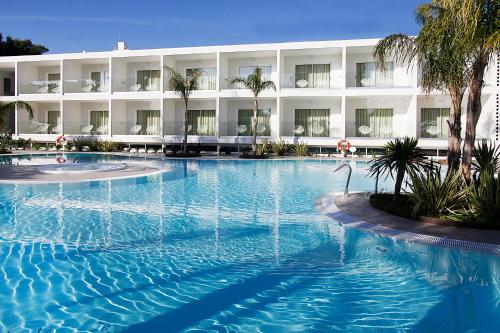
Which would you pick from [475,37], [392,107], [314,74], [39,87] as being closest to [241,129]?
[314,74]

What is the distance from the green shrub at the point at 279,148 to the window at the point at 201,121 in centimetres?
558

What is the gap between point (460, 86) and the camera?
1032 cm

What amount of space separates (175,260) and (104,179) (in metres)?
9.90

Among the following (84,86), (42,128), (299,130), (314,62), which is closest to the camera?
(299,130)

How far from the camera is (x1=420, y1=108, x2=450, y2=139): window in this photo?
88.8ft

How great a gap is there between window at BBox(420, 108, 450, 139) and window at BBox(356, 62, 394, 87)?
3135 mm

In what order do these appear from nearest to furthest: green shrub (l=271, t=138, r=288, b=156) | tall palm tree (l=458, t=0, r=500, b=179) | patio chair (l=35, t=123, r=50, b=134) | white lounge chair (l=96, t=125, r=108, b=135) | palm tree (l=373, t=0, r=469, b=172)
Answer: tall palm tree (l=458, t=0, r=500, b=179) < palm tree (l=373, t=0, r=469, b=172) < green shrub (l=271, t=138, r=288, b=156) < white lounge chair (l=96, t=125, r=108, b=135) < patio chair (l=35, t=123, r=50, b=134)

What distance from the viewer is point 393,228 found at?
8.28 meters

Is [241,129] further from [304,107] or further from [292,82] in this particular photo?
[304,107]

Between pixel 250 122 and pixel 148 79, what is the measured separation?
29.4 ft

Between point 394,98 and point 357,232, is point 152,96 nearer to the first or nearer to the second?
point 394,98

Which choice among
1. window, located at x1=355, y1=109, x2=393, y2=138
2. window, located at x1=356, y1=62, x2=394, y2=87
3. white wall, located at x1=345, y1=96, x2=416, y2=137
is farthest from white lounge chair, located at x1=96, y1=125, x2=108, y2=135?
window, located at x1=356, y1=62, x2=394, y2=87

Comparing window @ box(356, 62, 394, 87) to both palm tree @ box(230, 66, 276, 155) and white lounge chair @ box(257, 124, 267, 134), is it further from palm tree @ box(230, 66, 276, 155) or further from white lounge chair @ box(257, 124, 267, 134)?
white lounge chair @ box(257, 124, 267, 134)

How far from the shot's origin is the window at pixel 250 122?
3034 cm
